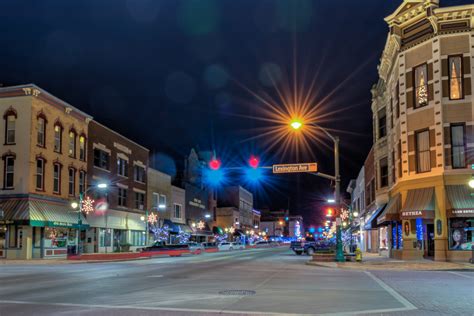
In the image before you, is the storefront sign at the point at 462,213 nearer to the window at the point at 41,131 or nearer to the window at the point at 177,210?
the window at the point at 41,131

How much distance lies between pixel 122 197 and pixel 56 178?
14.2 meters

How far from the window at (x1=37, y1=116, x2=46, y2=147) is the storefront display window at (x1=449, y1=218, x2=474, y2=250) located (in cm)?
A: 3113

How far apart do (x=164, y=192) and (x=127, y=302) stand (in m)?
59.7

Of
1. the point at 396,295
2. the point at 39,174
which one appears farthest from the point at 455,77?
the point at 39,174

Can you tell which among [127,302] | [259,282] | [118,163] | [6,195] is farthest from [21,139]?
[127,302]

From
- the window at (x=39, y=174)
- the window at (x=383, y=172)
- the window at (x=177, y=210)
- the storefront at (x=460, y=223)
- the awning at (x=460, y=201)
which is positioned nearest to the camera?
the awning at (x=460, y=201)

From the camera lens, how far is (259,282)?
19.1 meters

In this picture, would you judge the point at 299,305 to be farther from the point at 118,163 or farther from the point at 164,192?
the point at 164,192

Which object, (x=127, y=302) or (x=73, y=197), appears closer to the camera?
(x=127, y=302)

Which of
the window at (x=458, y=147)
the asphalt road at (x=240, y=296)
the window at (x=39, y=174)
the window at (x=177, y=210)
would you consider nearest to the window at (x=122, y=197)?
the window at (x=39, y=174)

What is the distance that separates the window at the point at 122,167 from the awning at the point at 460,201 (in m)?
37.6

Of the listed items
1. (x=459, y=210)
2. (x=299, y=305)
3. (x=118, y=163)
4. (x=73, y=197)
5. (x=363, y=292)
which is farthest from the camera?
(x=118, y=163)

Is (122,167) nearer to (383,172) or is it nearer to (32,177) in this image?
(32,177)

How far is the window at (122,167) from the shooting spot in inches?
2314
